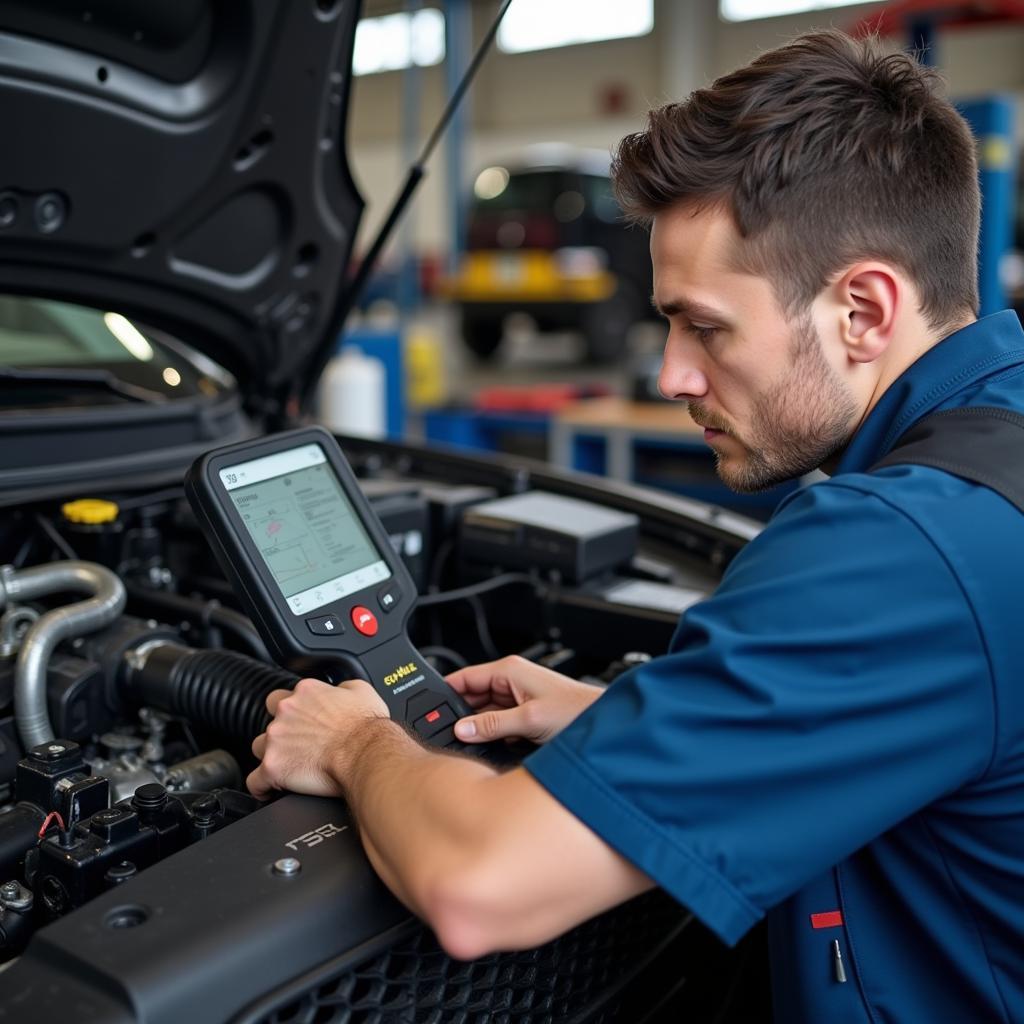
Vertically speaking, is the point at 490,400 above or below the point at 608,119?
below

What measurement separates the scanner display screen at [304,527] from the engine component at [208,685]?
112mm

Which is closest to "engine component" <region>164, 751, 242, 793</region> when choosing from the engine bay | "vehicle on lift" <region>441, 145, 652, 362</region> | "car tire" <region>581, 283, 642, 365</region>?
the engine bay

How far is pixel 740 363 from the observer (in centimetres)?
90

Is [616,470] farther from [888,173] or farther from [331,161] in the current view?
[888,173]

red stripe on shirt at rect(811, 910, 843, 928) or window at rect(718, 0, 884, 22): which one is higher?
window at rect(718, 0, 884, 22)

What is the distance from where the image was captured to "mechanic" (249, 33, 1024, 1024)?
2.31 ft

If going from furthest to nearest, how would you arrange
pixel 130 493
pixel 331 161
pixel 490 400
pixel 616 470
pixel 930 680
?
pixel 490 400
pixel 616 470
pixel 331 161
pixel 130 493
pixel 930 680

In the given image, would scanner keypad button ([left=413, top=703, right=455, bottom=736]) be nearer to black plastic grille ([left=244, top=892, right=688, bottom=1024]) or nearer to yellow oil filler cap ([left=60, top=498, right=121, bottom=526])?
black plastic grille ([left=244, top=892, right=688, bottom=1024])

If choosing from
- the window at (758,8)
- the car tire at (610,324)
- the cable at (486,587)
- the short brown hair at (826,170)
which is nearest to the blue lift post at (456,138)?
the car tire at (610,324)

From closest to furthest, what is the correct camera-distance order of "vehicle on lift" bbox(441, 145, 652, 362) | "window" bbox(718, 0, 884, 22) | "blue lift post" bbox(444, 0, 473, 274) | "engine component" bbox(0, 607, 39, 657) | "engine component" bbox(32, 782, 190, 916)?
"engine component" bbox(32, 782, 190, 916)
"engine component" bbox(0, 607, 39, 657)
"blue lift post" bbox(444, 0, 473, 274)
"vehicle on lift" bbox(441, 145, 652, 362)
"window" bbox(718, 0, 884, 22)

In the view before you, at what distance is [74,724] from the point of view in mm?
1123

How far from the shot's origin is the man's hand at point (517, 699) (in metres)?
1.01

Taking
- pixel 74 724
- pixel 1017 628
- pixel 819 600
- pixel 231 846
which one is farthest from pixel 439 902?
pixel 74 724

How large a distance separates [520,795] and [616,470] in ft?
9.42
